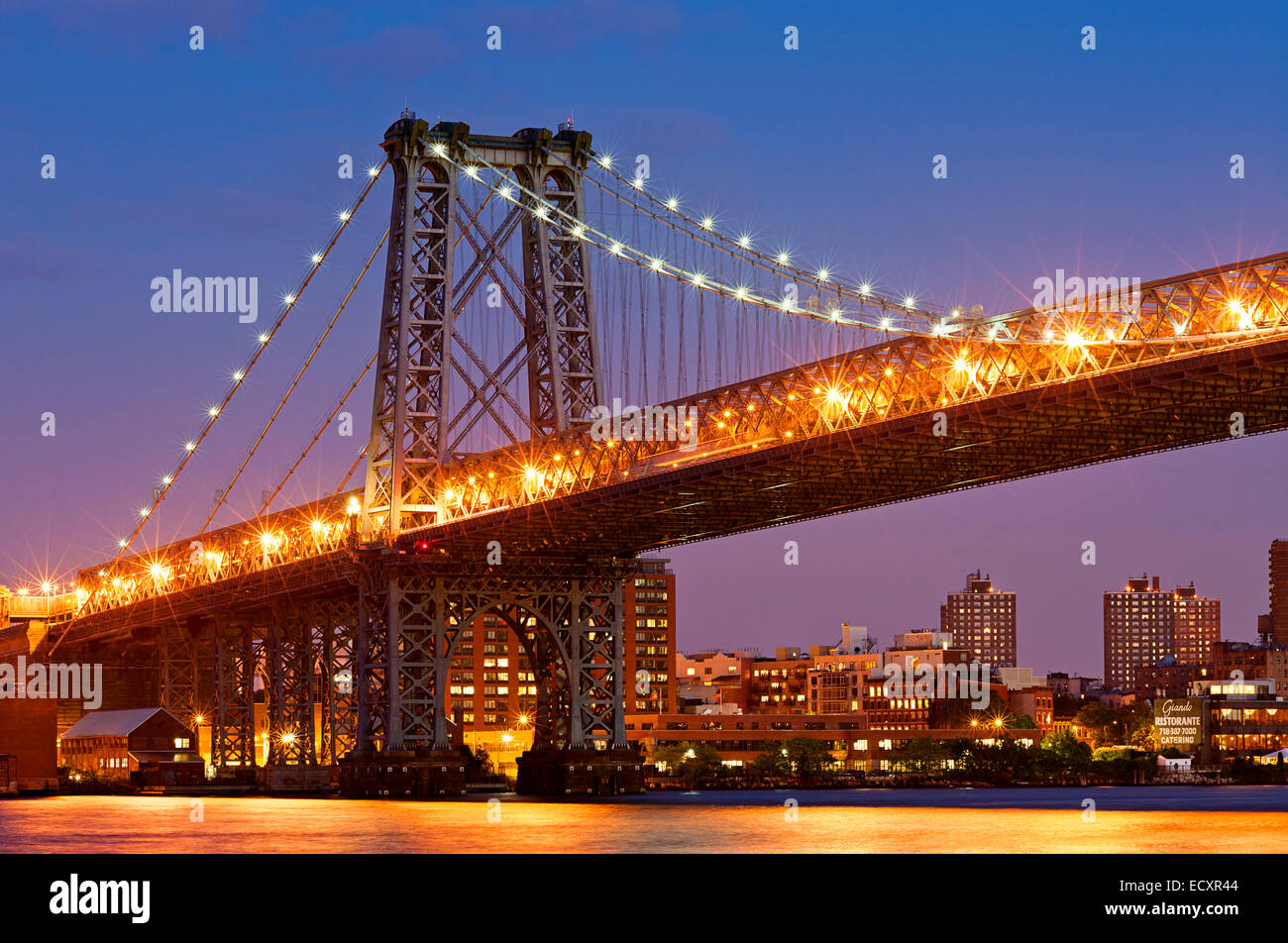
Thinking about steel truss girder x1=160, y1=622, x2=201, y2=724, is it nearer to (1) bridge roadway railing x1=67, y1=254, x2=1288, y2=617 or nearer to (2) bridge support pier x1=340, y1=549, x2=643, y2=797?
(1) bridge roadway railing x1=67, y1=254, x2=1288, y2=617

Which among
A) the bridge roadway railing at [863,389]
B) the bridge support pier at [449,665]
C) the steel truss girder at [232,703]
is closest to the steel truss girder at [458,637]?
the bridge support pier at [449,665]

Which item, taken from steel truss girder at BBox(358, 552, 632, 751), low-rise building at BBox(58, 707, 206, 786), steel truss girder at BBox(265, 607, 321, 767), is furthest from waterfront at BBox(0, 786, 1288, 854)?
low-rise building at BBox(58, 707, 206, 786)

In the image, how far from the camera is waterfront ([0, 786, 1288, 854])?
59719 mm

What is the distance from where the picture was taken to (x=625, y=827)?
7075 cm

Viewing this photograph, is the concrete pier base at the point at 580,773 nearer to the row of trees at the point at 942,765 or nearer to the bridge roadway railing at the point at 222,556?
the bridge roadway railing at the point at 222,556

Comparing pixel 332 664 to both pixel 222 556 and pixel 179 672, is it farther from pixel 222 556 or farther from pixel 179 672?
pixel 179 672

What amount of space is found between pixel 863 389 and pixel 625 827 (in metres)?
18.0

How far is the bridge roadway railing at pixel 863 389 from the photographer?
2410 inches

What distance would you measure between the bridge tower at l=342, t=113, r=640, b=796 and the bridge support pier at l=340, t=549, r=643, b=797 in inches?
3.6

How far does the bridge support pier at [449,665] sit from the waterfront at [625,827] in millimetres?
2523
